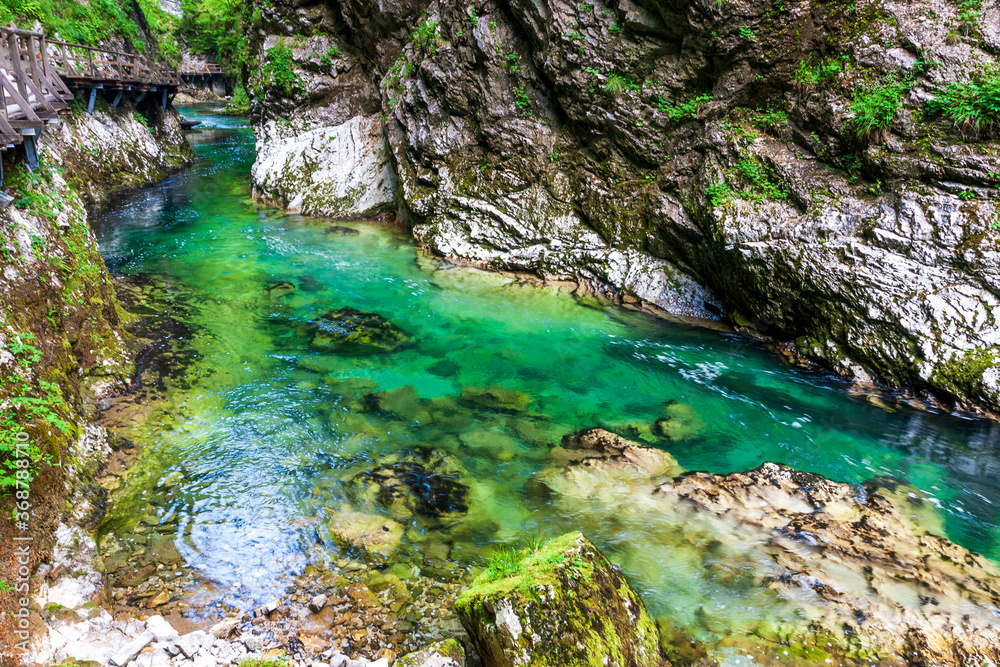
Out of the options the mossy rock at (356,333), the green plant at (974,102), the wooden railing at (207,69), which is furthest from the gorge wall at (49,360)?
the wooden railing at (207,69)

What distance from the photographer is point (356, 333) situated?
406 inches

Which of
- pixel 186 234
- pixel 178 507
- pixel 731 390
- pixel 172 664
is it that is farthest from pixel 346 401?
pixel 186 234

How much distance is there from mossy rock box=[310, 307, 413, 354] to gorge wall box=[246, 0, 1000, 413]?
3.89 meters

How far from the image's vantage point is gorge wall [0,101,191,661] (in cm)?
479

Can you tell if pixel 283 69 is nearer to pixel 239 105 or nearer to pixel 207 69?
pixel 239 105

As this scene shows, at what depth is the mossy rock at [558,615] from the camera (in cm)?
390

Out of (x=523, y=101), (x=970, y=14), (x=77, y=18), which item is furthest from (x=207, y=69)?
(x=970, y=14)

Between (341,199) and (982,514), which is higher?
(341,199)

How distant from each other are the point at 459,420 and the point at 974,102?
9.04 metres

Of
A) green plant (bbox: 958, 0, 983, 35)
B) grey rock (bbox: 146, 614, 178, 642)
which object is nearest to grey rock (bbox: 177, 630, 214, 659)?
grey rock (bbox: 146, 614, 178, 642)

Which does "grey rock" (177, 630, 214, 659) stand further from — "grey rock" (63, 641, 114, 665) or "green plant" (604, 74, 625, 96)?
"green plant" (604, 74, 625, 96)

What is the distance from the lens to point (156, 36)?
33.5 m

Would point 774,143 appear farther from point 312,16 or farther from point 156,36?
point 156,36

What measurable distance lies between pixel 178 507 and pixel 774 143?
35.9 ft
